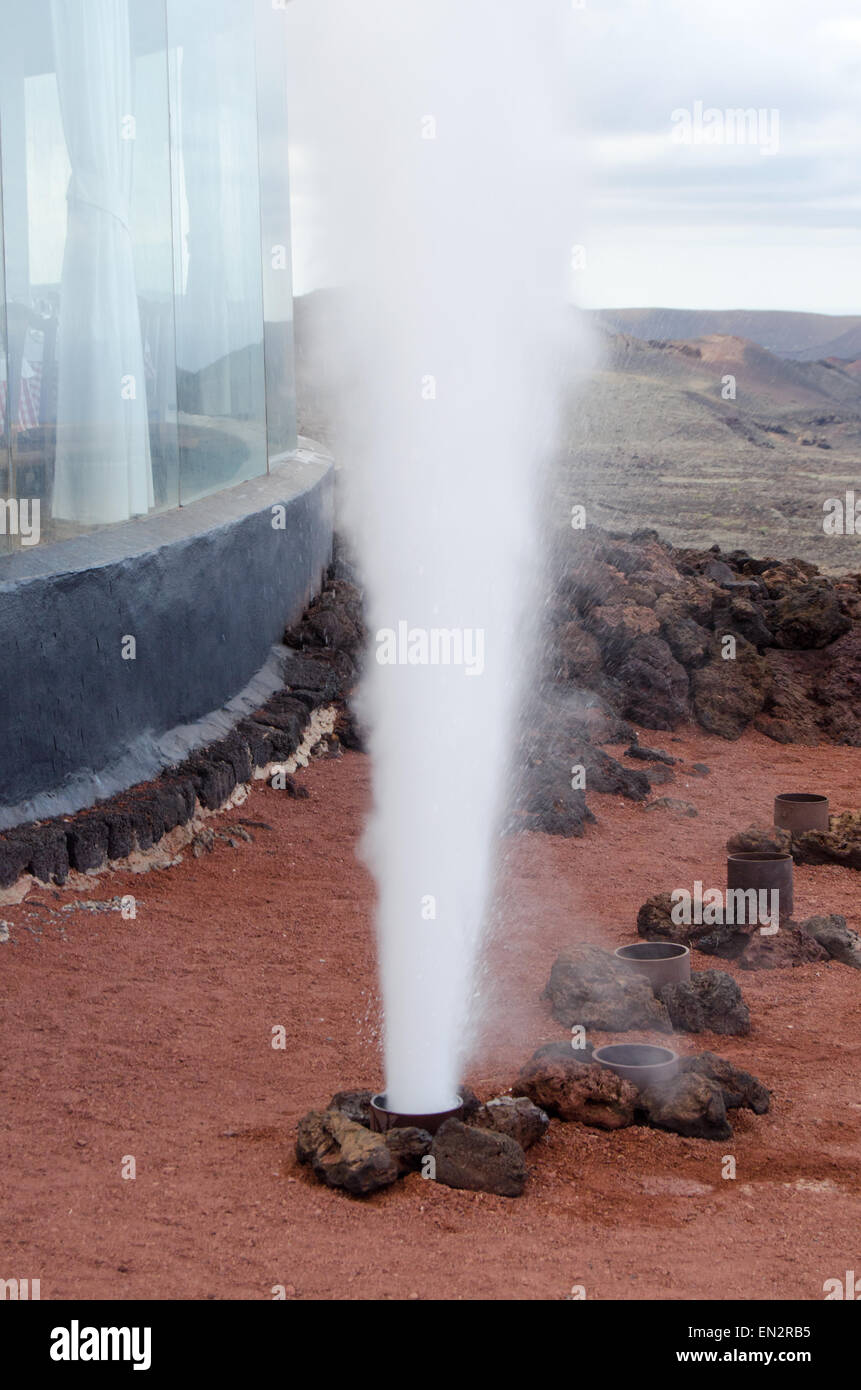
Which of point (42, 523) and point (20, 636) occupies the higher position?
point (42, 523)

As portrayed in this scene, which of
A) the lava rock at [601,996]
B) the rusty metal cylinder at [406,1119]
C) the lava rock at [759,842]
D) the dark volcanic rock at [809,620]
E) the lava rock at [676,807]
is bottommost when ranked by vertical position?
the lava rock at [676,807]

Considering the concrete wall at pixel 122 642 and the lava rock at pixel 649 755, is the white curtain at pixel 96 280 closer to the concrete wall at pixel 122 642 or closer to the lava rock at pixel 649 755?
the concrete wall at pixel 122 642

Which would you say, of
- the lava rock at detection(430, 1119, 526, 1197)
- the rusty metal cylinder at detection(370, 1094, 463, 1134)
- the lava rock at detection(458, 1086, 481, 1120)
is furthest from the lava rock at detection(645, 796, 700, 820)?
the lava rock at detection(430, 1119, 526, 1197)

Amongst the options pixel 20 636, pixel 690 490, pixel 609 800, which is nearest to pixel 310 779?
pixel 609 800

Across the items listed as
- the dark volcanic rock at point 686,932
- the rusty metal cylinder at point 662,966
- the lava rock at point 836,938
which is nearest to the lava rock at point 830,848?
the lava rock at point 836,938

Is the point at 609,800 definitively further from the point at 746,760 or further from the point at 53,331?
the point at 53,331

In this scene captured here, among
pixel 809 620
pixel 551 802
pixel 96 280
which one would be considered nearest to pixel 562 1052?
pixel 551 802

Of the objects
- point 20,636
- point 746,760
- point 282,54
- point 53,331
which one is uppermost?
point 282,54
